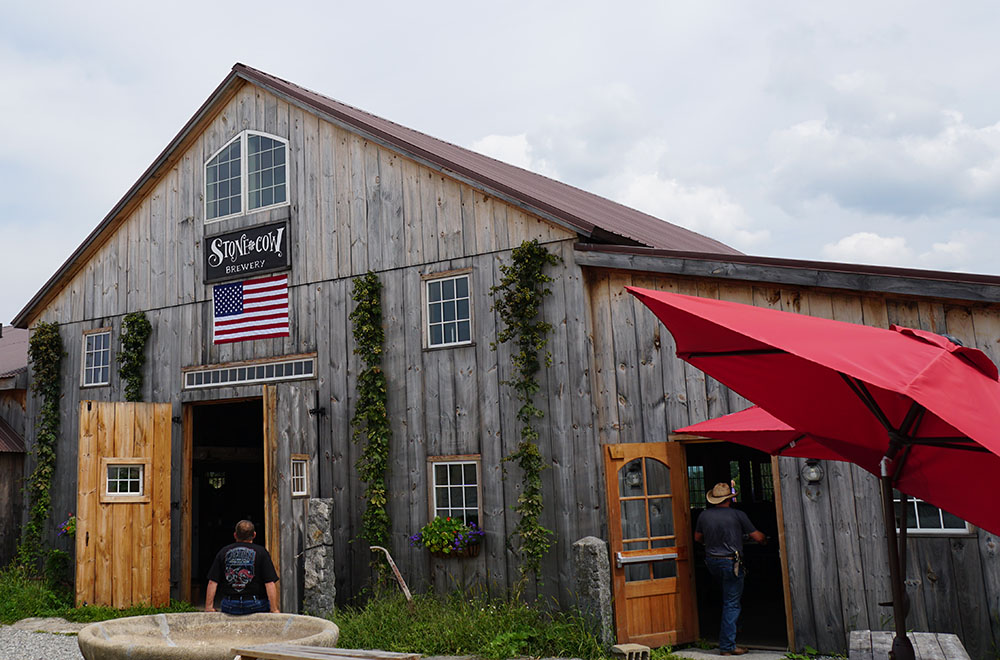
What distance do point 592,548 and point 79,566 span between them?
23.6 feet

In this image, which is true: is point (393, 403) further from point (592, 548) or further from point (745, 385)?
point (745, 385)

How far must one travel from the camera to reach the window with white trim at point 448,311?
11.2 metres

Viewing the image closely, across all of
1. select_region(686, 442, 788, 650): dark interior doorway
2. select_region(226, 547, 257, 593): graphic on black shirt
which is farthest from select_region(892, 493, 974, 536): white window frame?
select_region(226, 547, 257, 593): graphic on black shirt

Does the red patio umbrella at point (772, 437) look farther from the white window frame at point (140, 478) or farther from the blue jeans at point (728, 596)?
the white window frame at point (140, 478)

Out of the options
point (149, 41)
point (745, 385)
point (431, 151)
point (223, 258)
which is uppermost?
point (149, 41)

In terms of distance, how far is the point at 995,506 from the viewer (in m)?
4.05

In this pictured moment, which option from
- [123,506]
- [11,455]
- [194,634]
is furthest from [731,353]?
[11,455]

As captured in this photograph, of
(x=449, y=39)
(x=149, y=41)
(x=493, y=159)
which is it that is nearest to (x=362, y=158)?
(x=449, y=39)

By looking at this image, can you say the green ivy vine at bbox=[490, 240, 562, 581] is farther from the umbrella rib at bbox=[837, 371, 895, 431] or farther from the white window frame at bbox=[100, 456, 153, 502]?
the umbrella rib at bbox=[837, 371, 895, 431]

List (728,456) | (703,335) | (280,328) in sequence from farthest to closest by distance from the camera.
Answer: (728,456) → (280,328) → (703,335)

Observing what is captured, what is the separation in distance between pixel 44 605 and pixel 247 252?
5710 mm

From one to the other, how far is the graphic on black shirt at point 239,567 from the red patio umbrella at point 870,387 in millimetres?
4741

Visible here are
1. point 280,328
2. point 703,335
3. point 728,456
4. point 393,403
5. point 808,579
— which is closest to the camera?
point 703,335

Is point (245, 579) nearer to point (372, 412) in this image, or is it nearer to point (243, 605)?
point (243, 605)
